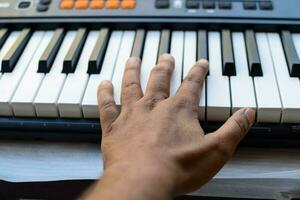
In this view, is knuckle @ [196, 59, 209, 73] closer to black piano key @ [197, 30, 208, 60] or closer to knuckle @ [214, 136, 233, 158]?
black piano key @ [197, 30, 208, 60]

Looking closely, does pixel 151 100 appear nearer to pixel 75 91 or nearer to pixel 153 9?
pixel 75 91

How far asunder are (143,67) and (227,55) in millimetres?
150

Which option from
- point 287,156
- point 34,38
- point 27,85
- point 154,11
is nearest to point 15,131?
point 27,85

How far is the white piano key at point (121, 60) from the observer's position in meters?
0.77

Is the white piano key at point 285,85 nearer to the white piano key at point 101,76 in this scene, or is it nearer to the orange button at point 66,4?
the white piano key at point 101,76

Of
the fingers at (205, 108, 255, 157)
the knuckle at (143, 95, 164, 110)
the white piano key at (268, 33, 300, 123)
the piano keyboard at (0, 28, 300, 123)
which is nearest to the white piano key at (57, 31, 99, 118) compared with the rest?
the piano keyboard at (0, 28, 300, 123)

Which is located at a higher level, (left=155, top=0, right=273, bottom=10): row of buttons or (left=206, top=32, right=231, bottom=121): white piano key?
(left=155, top=0, right=273, bottom=10): row of buttons

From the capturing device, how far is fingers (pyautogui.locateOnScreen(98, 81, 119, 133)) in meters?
0.71

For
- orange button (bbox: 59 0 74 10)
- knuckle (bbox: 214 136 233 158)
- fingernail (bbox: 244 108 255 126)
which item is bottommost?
knuckle (bbox: 214 136 233 158)

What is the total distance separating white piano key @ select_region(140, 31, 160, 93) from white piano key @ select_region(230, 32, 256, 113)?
144 millimetres

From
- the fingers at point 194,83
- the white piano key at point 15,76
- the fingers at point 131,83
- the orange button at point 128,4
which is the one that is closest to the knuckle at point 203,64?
the fingers at point 194,83

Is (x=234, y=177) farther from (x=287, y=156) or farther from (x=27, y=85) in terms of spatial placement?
(x=27, y=85)

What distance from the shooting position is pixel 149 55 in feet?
2.78

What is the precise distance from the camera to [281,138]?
74 centimetres
